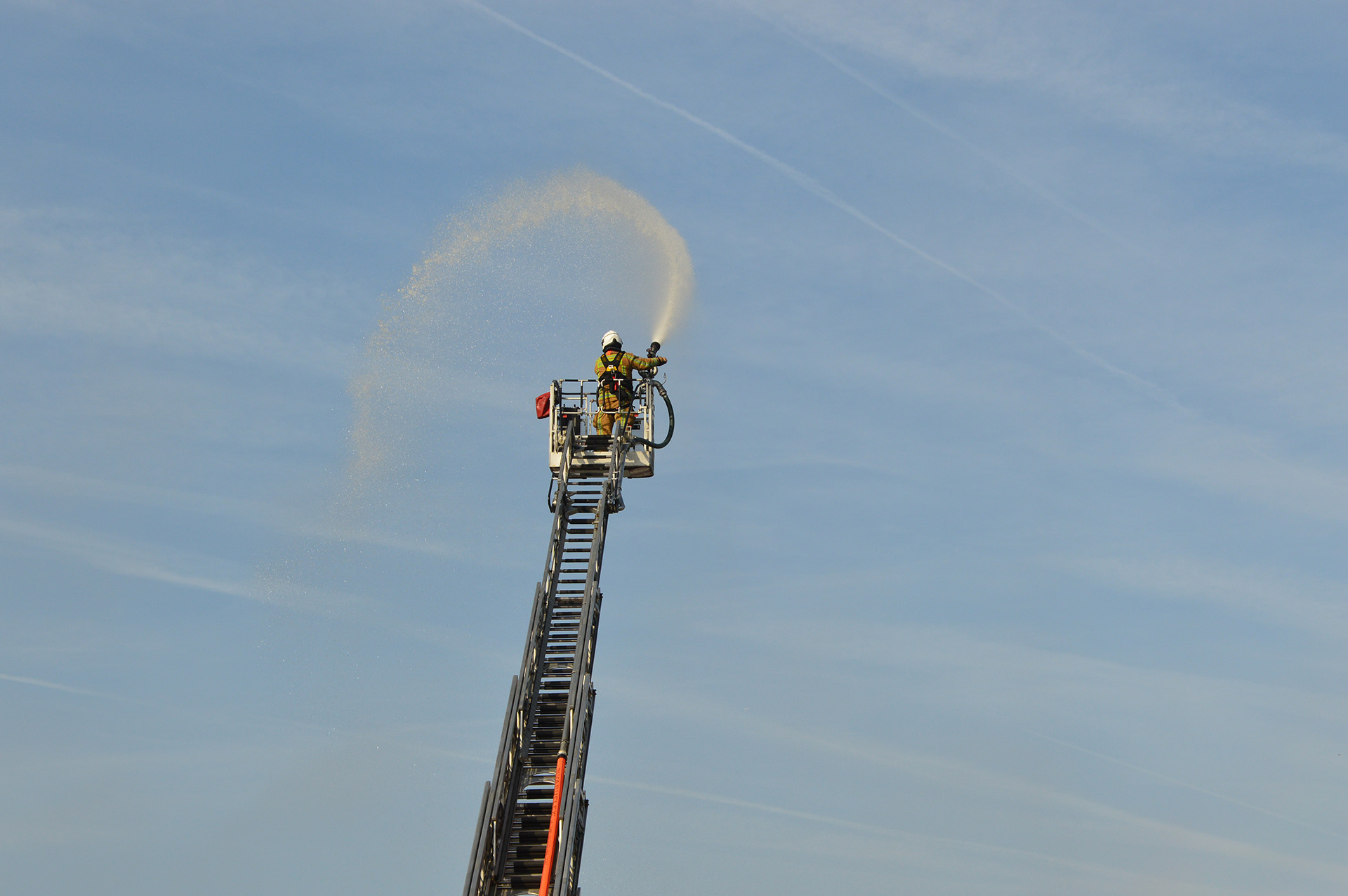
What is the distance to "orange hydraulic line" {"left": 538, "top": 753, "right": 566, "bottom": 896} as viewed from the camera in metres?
23.3

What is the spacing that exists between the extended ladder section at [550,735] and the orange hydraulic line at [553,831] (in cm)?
4

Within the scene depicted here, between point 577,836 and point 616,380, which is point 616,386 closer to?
point 616,380

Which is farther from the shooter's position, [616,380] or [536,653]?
[616,380]

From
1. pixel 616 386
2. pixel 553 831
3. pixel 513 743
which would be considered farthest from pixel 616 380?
pixel 553 831

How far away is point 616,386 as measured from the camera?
3294cm

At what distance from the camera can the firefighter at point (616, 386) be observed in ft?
108

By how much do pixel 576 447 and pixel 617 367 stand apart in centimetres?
215

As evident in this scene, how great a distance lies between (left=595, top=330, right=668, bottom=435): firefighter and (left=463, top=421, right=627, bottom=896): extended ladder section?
3.57ft

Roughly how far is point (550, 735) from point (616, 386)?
30.1ft

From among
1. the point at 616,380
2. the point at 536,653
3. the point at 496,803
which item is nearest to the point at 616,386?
the point at 616,380

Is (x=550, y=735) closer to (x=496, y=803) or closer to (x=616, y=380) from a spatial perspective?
(x=496, y=803)

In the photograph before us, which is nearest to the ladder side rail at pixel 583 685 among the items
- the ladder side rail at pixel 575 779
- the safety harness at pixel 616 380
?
the ladder side rail at pixel 575 779

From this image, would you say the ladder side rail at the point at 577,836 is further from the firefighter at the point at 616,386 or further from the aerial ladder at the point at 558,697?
the firefighter at the point at 616,386

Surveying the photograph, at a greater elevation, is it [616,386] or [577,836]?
[616,386]
